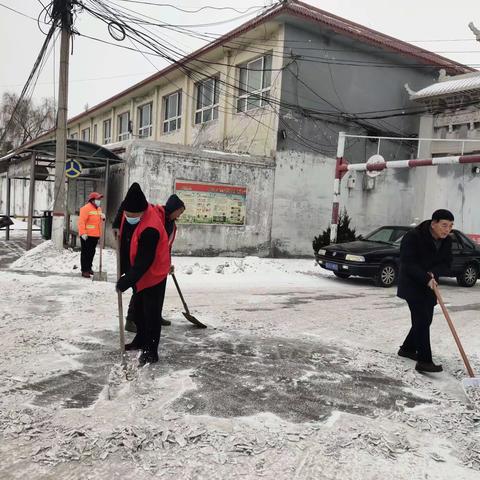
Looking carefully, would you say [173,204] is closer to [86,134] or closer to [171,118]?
[171,118]

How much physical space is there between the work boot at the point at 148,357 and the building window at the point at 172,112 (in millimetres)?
17454

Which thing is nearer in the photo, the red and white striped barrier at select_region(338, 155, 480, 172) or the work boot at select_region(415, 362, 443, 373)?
the work boot at select_region(415, 362, 443, 373)

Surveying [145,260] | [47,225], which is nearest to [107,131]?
[47,225]

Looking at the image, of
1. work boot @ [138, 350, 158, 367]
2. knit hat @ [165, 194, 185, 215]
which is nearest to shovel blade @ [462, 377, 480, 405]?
work boot @ [138, 350, 158, 367]

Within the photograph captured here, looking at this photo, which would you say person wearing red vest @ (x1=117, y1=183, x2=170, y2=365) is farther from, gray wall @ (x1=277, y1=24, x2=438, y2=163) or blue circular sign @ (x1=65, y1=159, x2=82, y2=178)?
gray wall @ (x1=277, y1=24, x2=438, y2=163)

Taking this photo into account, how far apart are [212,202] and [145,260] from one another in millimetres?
9919

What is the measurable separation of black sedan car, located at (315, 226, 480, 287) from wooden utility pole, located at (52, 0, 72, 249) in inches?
261

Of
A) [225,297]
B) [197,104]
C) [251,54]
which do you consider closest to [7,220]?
[197,104]

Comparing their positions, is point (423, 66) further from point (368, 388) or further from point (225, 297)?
point (368, 388)

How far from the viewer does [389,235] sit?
454 inches

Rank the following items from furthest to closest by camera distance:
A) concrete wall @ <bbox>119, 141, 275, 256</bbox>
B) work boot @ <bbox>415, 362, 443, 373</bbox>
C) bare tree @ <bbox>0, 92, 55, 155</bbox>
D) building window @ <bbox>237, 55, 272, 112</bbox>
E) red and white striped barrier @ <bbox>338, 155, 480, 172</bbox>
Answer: bare tree @ <bbox>0, 92, 55, 155</bbox>
building window @ <bbox>237, 55, 272, 112</bbox>
concrete wall @ <bbox>119, 141, 275, 256</bbox>
red and white striped barrier @ <bbox>338, 155, 480, 172</bbox>
work boot @ <bbox>415, 362, 443, 373</bbox>

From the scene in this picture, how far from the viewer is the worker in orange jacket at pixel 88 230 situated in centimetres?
972

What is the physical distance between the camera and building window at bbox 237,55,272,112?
15.6 metres

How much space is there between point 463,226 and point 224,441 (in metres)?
17.2
